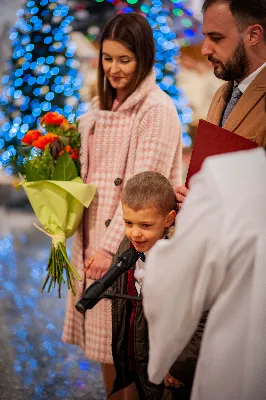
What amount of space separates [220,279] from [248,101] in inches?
39.3

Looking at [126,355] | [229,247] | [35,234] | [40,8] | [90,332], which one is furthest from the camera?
[35,234]

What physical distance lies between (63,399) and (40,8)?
433 cm

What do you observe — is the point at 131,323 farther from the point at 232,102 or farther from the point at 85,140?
the point at 85,140

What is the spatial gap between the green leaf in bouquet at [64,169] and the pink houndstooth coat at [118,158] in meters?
0.09

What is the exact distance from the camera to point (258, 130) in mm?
2168

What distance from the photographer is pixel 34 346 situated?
415 cm

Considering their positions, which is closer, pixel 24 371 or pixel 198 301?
pixel 198 301

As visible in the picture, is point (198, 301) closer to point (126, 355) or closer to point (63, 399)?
point (126, 355)

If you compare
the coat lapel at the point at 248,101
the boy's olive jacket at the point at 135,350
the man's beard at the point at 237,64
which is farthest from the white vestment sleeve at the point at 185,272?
the man's beard at the point at 237,64

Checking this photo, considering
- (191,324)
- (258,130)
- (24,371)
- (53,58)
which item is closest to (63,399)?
(24,371)

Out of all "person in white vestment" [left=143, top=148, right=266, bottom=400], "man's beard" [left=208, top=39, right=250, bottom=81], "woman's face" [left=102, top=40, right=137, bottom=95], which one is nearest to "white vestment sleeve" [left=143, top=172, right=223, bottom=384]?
"person in white vestment" [left=143, top=148, right=266, bottom=400]

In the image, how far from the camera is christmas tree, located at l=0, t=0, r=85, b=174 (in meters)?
6.64

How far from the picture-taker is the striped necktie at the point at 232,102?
2.44 meters

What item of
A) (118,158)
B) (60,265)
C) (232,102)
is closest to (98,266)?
(60,265)
